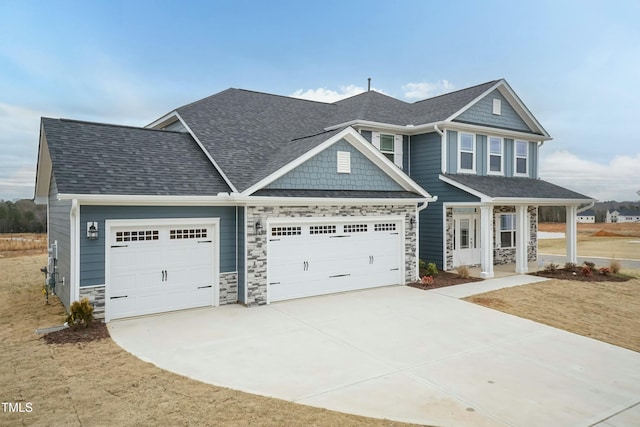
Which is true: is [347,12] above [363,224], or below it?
above

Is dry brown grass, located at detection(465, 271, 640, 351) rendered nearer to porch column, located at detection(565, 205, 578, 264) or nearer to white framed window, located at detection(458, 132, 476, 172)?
porch column, located at detection(565, 205, 578, 264)

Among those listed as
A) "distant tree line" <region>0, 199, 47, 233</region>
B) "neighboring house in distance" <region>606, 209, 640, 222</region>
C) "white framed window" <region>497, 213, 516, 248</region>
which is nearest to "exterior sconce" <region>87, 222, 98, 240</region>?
"white framed window" <region>497, 213, 516, 248</region>

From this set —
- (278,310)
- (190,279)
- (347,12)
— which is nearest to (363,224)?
(278,310)

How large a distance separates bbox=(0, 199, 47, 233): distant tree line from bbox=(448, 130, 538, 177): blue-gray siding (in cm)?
3726

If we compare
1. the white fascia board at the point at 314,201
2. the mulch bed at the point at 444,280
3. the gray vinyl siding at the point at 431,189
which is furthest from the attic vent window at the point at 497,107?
the mulch bed at the point at 444,280

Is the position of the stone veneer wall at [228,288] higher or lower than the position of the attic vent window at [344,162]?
lower

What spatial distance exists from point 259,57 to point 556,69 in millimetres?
14031

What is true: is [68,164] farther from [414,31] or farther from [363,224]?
[414,31]

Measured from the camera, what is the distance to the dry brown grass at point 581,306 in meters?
8.72

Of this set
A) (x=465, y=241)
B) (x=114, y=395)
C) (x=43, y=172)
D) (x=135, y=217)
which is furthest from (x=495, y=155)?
(x=43, y=172)

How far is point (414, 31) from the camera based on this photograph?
19078mm

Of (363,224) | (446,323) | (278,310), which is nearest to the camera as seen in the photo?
(446,323)

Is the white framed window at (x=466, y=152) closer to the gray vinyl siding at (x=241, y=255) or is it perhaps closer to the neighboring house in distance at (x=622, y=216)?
the gray vinyl siding at (x=241, y=255)

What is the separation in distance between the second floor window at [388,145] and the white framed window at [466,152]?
2609 mm
